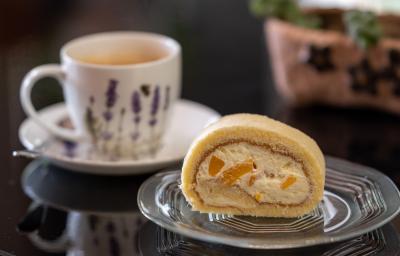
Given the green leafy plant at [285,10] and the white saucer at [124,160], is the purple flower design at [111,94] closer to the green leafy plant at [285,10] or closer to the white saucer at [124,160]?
the white saucer at [124,160]

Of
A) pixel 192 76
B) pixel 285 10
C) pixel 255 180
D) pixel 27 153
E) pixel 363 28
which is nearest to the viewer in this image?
pixel 255 180

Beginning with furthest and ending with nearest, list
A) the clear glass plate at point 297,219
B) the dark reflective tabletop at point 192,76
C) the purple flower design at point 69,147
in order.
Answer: the purple flower design at point 69,147, the dark reflective tabletop at point 192,76, the clear glass plate at point 297,219

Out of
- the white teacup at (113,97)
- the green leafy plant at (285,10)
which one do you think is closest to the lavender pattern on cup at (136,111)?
the white teacup at (113,97)

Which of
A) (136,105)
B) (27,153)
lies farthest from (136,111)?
(27,153)

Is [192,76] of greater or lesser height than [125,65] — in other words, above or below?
below

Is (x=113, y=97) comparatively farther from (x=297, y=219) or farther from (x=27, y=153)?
(x=297, y=219)

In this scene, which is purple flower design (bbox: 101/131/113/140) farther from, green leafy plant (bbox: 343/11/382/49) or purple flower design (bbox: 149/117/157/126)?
green leafy plant (bbox: 343/11/382/49)
